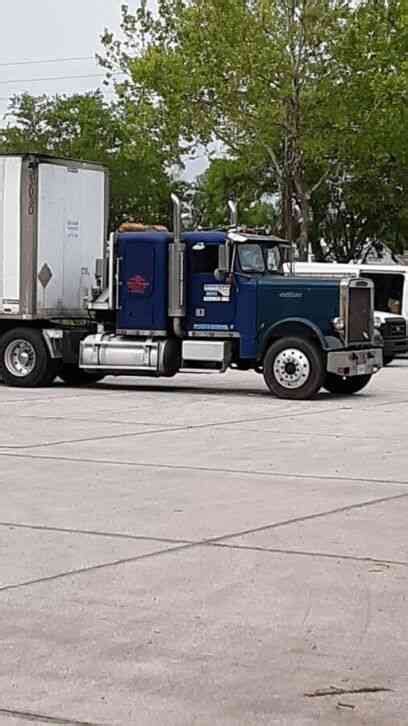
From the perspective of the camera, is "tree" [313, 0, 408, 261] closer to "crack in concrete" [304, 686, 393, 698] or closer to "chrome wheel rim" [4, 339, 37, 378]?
"chrome wheel rim" [4, 339, 37, 378]

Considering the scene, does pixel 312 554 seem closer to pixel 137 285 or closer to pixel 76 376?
pixel 137 285

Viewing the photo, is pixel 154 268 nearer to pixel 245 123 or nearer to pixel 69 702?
pixel 69 702

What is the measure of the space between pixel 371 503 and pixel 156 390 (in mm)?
13406

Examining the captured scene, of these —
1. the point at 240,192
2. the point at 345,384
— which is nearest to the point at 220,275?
the point at 345,384

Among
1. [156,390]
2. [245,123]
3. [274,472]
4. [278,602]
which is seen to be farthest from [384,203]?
[278,602]

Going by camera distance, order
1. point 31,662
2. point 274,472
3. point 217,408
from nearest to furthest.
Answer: point 31,662 → point 274,472 → point 217,408

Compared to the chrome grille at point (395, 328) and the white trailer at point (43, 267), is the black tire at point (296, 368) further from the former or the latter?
the chrome grille at point (395, 328)

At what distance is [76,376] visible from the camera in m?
26.6

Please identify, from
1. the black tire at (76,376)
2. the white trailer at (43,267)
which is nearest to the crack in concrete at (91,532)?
the white trailer at (43,267)

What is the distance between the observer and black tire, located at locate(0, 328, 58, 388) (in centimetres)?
2520

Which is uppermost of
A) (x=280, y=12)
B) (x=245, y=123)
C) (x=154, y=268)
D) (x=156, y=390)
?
(x=280, y=12)

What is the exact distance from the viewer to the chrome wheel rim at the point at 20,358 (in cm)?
2530

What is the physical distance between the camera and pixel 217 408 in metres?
21.7

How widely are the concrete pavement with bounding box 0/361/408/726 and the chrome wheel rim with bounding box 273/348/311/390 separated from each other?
17.2ft
